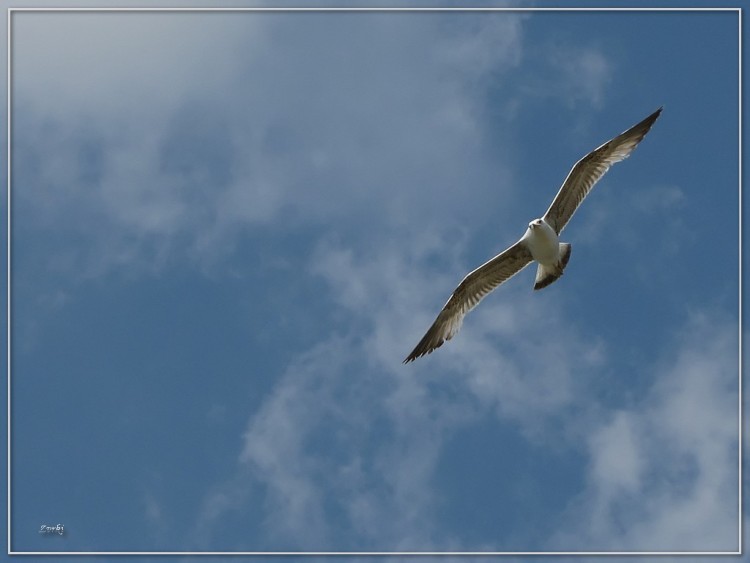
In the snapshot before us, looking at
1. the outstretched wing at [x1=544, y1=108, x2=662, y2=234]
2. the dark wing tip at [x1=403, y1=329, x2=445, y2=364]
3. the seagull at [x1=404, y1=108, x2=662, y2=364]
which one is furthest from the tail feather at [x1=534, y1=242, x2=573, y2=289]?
the dark wing tip at [x1=403, y1=329, x2=445, y2=364]

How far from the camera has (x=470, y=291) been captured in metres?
18.6

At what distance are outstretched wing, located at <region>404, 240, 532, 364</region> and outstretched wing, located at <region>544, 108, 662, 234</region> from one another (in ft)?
2.55

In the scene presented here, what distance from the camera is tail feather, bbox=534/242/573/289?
1745 cm

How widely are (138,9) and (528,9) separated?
19.3 feet

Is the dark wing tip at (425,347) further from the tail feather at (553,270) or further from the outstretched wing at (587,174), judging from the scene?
the outstretched wing at (587,174)

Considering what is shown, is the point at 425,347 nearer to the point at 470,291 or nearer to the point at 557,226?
the point at 470,291

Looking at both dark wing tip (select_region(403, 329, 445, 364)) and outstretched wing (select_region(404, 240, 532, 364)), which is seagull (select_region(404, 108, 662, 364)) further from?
dark wing tip (select_region(403, 329, 445, 364))

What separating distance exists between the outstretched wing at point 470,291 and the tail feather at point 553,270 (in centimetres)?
34

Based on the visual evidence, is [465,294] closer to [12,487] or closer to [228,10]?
[228,10]

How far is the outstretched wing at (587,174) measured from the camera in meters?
17.3

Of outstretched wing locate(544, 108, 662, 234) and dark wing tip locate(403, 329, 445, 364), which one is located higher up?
outstretched wing locate(544, 108, 662, 234)

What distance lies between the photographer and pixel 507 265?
59.8ft

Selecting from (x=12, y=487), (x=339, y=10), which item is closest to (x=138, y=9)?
(x=339, y=10)

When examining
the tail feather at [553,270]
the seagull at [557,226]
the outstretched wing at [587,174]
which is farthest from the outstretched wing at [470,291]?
the outstretched wing at [587,174]
